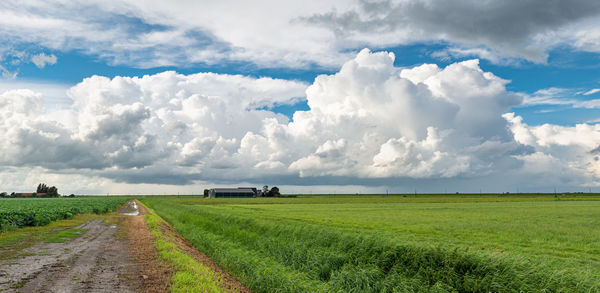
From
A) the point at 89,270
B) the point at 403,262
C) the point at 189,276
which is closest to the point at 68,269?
the point at 89,270

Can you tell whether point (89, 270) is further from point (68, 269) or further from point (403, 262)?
point (403, 262)

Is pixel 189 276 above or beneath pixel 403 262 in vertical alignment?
beneath

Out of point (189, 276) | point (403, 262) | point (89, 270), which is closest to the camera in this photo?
point (189, 276)

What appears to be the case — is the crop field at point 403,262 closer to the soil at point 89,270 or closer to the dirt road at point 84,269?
the soil at point 89,270

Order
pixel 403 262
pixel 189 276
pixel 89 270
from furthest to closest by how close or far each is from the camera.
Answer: pixel 403 262, pixel 89 270, pixel 189 276

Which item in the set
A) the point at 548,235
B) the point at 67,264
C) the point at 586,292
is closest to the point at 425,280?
the point at 586,292

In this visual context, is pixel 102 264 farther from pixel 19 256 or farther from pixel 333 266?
pixel 333 266

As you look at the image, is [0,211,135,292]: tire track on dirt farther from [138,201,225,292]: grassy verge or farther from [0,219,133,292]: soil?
[138,201,225,292]: grassy verge

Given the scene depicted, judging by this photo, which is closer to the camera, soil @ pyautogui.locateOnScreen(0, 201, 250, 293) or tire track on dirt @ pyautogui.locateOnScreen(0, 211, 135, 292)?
tire track on dirt @ pyautogui.locateOnScreen(0, 211, 135, 292)

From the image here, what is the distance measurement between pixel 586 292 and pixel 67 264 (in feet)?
63.6

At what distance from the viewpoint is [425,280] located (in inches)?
543

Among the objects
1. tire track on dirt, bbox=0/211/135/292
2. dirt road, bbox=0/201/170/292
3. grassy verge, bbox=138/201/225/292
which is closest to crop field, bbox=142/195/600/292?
grassy verge, bbox=138/201/225/292

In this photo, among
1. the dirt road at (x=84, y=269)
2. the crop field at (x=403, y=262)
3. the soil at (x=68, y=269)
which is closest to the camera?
the crop field at (x=403, y=262)

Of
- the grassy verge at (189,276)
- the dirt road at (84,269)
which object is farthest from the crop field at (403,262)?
the dirt road at (84,269)
